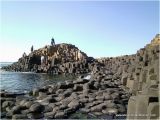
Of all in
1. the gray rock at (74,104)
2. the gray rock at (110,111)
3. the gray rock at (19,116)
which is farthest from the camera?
the gray rock at (74,104)

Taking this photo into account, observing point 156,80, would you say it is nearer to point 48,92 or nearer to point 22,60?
point 48,92

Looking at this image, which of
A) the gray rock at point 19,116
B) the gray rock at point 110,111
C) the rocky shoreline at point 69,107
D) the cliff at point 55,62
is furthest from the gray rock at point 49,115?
the cliff at point 55,62

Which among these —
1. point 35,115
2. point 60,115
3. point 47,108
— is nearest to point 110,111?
point 60,115

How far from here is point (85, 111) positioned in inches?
556

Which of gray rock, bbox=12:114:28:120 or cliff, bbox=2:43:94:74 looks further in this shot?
cliff, bbox=2:43:94:74

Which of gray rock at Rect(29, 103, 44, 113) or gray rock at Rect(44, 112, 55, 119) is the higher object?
gray rock at Rect(29, 103, 44, 113)

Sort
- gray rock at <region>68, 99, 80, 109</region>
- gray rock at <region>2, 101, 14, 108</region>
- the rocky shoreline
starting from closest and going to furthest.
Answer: the rocky shoreline
gray rock at <region>68, 99, 80, 109</region>
gray rock at <region>2, 101, 14, 108</region>

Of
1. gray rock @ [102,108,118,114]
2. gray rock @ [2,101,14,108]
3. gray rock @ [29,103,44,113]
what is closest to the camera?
gray rock @ [102,108,118,114]

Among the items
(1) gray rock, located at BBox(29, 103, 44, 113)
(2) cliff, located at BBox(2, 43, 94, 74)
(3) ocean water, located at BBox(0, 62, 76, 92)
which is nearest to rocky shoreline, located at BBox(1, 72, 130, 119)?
(1) gray rock, located at BBox(29, 103, 44, 113)

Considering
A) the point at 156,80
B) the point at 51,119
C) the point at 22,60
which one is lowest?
the point at 51,119

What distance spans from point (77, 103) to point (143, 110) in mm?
6112

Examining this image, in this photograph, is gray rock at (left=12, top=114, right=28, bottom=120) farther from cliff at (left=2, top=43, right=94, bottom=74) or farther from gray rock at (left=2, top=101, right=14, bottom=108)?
cliff at (left=2, top=43, right=94, bottom=74)

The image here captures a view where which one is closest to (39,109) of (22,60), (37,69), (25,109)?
(25,109)

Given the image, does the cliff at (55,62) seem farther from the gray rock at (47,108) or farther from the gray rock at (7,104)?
the gray rock at (47,108)
